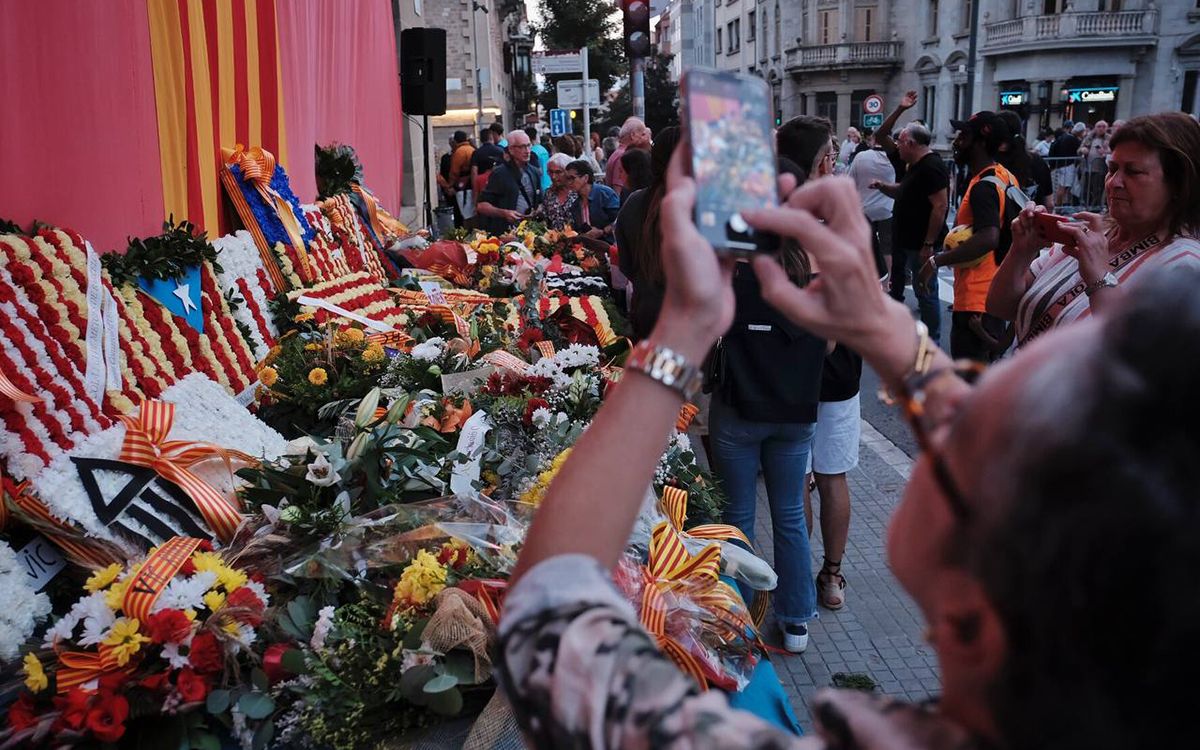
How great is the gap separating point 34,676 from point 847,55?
156 feet

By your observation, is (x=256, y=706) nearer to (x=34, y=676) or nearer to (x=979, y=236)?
(x=34, y=676)

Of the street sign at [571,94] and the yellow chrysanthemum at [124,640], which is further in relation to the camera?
the street sign at [571,94]

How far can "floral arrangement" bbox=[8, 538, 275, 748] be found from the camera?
1.89 metres

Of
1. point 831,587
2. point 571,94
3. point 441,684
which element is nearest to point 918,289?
point 831,587

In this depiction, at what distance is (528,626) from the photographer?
103 centimetres

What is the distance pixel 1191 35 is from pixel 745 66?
28464 millimetres

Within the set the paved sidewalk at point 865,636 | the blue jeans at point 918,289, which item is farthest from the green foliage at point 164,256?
the blue jeans at point 918,289

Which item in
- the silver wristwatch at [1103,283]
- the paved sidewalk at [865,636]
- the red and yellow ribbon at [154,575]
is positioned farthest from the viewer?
the paved sidewalk at [865,636]

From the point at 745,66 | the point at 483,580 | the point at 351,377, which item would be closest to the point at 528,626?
the point at 483,580

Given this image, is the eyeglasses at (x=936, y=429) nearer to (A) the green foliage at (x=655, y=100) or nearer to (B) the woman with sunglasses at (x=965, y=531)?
(B) the woman with sunglasses at (x=965, y=531)

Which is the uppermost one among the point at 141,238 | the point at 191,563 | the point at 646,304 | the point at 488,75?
the point at 488,75

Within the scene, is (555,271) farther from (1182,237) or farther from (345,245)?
(1182,237)

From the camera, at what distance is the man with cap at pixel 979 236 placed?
5.26 m

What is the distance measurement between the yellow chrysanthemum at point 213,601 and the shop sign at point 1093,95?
3783cm
